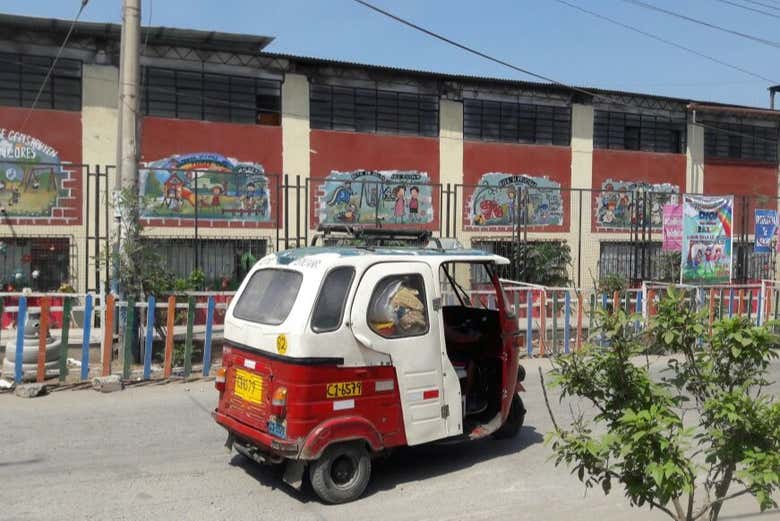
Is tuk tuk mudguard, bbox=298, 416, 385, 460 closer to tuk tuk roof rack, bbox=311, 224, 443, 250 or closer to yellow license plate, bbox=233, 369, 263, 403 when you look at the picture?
yellow license plate, bbox=233, 369, 263, 403

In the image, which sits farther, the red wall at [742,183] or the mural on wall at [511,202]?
the red wall at [742,183]

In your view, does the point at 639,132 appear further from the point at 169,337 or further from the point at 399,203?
the point at 169,337

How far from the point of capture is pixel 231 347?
20.8 feet

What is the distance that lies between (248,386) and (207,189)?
11426mm

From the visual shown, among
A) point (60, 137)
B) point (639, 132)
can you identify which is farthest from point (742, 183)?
point (60, 137)

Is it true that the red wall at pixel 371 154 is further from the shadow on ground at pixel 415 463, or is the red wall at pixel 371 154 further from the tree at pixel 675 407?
the tree at pixel 675 407

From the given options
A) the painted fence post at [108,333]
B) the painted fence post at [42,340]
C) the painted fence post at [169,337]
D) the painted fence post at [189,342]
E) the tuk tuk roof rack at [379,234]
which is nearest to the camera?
the tuk tuk roof rack at [379,234]

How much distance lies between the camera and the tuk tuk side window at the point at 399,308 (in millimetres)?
5988

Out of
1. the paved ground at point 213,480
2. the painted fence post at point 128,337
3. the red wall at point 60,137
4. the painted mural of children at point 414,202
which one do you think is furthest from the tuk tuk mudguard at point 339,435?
the painted mural of children at point 414,202

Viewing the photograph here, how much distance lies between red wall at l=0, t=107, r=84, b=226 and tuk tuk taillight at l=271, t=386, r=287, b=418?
11.5m

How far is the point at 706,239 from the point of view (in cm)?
1558

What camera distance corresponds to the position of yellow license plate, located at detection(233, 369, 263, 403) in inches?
233

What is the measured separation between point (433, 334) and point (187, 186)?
1163 centimetres

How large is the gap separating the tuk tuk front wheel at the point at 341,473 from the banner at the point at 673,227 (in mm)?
11498
